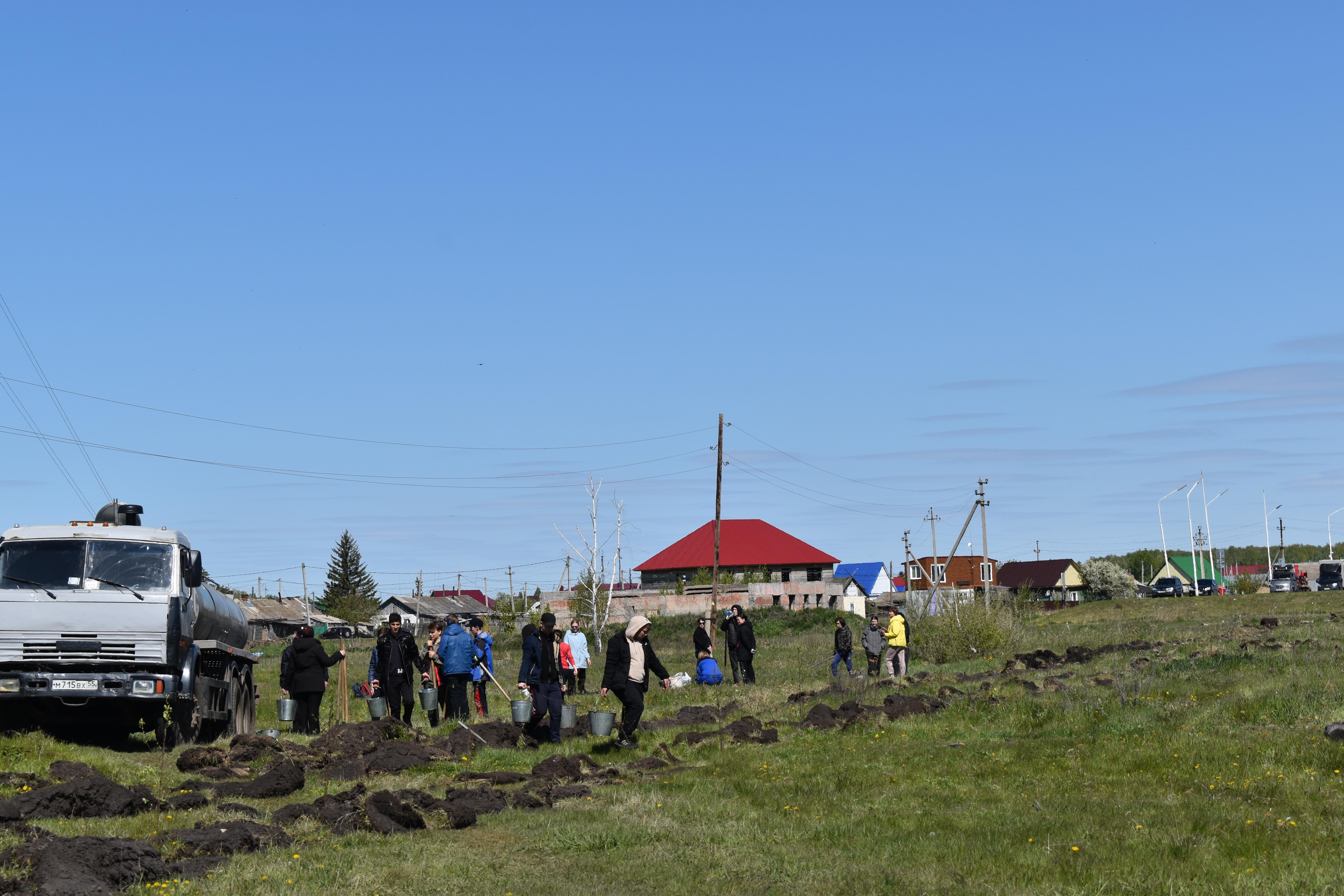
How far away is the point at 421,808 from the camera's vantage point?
1135cm

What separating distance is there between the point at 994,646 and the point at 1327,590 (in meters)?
50.1

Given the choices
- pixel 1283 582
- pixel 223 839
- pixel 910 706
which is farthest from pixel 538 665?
pixel 1283 582

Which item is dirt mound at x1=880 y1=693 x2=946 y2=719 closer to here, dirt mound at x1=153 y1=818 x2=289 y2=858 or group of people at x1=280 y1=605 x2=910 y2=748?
group of people at x1=280 y1=605 x2=910 y2=748

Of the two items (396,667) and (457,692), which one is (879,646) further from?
(396,667)

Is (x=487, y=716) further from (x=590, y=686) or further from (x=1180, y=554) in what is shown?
(x=1180, y=554)

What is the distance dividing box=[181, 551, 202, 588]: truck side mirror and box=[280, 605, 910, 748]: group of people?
244 centimetres

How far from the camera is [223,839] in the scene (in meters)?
9.59

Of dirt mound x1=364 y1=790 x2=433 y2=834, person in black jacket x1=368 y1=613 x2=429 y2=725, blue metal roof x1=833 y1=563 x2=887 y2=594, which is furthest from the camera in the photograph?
blue metal roof x1=833 y1=563 x2=887 y2=594

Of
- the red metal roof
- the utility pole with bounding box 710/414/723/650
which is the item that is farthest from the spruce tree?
the utility pole with bounding box 710/414/723/650

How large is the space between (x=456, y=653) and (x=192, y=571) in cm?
439

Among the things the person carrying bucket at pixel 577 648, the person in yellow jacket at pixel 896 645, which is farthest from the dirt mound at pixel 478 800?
the person in yellow jacket at pixel 896 645

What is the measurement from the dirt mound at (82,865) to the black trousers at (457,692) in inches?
443

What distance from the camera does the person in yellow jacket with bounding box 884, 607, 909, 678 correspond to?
84.6 feet

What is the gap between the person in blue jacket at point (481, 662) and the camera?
21.2 metres
